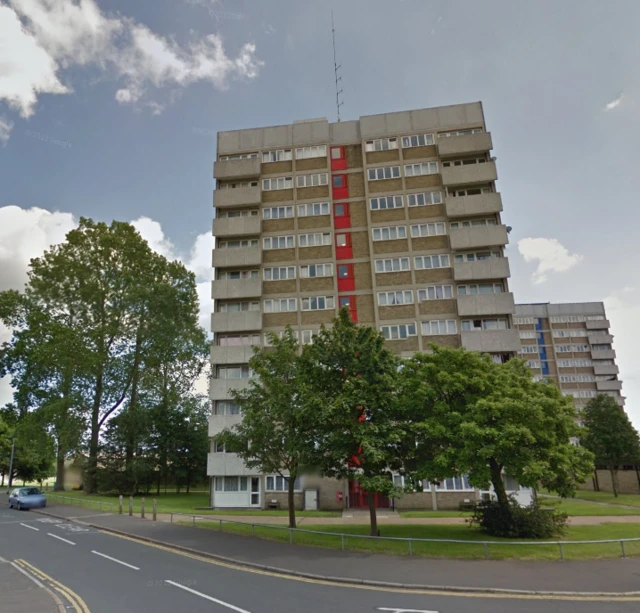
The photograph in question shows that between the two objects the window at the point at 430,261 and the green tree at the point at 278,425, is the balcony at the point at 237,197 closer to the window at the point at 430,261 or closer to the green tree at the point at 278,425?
the window at the point at 430,261

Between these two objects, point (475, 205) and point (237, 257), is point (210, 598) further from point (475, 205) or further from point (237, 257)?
point (475, 205)

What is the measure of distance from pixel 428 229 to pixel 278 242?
11.4 metres

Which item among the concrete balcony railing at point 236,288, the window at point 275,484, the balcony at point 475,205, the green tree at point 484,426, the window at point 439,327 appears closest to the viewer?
the green tree at point 484,426

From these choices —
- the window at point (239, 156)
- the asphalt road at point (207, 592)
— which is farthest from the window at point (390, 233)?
the asphalt road at point (207, 592)

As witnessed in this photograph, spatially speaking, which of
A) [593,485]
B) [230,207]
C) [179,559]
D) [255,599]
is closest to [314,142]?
[230,207]

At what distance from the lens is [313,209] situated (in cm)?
3753

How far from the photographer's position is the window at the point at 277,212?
125ft

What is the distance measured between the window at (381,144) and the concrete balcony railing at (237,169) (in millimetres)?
8937

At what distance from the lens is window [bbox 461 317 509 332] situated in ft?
110

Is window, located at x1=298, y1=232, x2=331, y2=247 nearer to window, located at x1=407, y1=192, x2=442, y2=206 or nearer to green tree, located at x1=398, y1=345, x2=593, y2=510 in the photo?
window, located at x1=407, y1=192, x2=442, y2=206

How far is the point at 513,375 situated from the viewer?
19.7m

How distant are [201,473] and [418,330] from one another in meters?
27.8

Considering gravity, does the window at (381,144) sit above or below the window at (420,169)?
above

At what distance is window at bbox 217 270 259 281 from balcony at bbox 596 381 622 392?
229 ft
